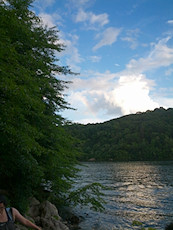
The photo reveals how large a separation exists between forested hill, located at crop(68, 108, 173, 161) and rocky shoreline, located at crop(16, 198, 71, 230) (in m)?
113

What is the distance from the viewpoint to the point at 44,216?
14773 mm

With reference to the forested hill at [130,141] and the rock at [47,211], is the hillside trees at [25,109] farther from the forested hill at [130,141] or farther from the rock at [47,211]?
the forested hill at [130,141]

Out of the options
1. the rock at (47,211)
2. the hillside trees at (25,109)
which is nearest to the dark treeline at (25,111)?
the hillside trees at (25,109)

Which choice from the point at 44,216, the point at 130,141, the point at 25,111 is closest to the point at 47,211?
the point at 44,216

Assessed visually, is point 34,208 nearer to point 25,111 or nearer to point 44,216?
point 44,216

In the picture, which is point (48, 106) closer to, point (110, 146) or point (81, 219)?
point (81, 219)

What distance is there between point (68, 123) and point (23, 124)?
923 centimetres

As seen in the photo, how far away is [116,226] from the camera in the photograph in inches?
706

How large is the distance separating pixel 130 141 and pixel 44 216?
14925cm

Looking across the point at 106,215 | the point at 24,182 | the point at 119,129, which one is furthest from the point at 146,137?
the point at 24,182

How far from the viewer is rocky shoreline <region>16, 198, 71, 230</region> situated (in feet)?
45.6

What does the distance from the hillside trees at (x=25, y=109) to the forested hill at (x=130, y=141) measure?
113m

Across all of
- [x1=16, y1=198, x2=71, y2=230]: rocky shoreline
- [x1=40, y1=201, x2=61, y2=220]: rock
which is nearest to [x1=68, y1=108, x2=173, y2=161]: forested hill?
[x1=40, y1=201, x2=61, y2=220]: rock

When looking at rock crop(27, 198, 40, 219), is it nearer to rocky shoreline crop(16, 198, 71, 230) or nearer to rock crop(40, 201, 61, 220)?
rocky shoreline crop(16, 198, 71, 230)
